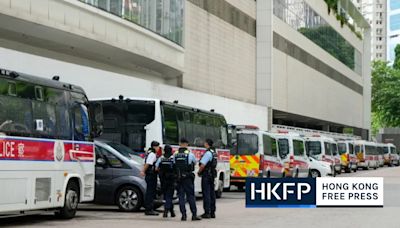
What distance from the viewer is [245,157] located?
26.5m

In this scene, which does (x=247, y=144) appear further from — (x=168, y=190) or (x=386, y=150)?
(x=386, y=150)

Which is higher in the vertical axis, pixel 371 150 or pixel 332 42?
pixel 332 42

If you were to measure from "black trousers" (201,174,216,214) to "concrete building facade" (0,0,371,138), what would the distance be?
6280 millimetres

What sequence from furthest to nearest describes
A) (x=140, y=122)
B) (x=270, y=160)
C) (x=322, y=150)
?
(x=322, y=150)
(x=270, y=160)
(x=140, y=122)

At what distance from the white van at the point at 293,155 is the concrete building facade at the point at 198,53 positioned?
19.4 feet

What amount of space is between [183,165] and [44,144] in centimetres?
308

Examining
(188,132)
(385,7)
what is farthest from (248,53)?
(385,7)

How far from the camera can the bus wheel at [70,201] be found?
14.9m

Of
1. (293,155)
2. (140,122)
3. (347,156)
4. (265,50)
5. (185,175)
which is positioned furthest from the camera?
(265,50)

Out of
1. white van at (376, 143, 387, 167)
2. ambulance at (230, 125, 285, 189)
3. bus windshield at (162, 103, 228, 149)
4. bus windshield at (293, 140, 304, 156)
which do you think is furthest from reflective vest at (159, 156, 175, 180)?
white van at (376, 143, 387, 167)

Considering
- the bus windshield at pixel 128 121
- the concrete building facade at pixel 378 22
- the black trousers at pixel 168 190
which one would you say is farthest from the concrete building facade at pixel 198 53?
the concrete building facade at pixel 378 22

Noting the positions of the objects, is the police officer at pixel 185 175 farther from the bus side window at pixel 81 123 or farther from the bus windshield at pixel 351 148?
the bus windshield at pixel 351 148

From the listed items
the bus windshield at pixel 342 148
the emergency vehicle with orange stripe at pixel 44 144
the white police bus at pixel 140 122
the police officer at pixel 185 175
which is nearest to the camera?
the emergency vehicle with orange stripe at pixel 44 144

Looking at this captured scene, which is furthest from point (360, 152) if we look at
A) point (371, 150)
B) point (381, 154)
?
point (381, 154)
